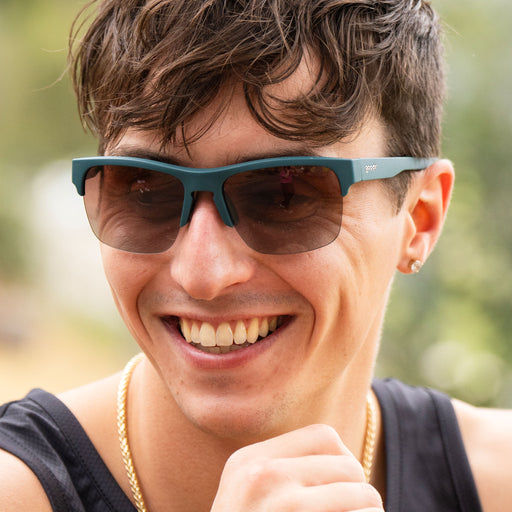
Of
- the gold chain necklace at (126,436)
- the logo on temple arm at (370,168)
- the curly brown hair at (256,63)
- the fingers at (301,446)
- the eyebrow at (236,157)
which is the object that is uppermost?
the curly brown hair at (256,63)

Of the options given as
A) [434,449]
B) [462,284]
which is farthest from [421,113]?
[462,284]

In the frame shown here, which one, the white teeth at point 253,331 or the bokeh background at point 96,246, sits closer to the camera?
the white teeth at point 253,331

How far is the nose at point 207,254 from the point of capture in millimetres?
1825

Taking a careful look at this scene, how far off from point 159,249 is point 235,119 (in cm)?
41

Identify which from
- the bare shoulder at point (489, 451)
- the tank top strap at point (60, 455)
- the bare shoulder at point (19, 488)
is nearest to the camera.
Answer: the bare shoulder at point (19, 488)

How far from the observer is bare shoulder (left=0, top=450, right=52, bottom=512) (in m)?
1.94

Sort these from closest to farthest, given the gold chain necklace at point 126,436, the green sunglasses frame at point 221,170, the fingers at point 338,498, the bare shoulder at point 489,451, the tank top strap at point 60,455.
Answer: the fingers at point 338,498, the green sunglasses frame at point 221,170, the tank top strap at point 60,455, the gold chain necklace at point 126,436, the bare shoulder at point 489,451

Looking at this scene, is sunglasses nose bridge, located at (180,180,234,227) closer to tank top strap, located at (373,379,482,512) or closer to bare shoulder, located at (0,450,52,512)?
bare shoulder, located at (0,450,52,512)

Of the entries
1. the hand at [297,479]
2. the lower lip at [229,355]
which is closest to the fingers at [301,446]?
the hand at [297,479]

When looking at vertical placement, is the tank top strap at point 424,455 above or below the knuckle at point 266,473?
below

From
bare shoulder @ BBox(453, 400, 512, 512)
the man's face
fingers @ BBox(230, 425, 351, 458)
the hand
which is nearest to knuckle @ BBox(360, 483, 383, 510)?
the hand

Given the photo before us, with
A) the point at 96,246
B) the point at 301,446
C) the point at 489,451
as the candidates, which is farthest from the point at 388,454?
the point at 96,246

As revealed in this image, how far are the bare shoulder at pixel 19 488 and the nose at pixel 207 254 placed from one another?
72 centimetres

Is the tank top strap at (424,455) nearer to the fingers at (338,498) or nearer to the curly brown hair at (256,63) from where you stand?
the fingers at (338,498)
